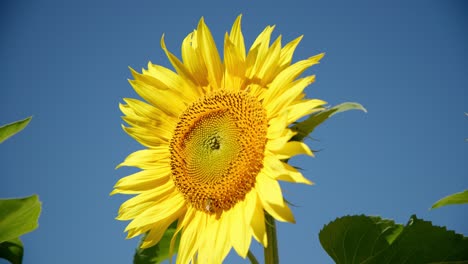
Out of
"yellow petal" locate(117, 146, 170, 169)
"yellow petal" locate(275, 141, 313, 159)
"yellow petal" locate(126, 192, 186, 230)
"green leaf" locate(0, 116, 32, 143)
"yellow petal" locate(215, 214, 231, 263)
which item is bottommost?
"yellow petal" locate(215, 214, 231, 263)

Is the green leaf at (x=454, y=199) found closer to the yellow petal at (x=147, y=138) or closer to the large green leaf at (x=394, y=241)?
the large green leaf at (x=394, y=241)

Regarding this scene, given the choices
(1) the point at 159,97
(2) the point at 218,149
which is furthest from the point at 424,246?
(1) the point at 159,97

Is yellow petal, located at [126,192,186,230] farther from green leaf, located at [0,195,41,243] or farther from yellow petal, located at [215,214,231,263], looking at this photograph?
green leaf, located at [0,195,41,243]

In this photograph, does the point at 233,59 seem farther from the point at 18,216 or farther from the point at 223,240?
the point at 18,216

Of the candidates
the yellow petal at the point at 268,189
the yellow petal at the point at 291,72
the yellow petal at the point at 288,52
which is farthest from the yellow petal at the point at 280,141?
the yellow petal at the point at 288,52

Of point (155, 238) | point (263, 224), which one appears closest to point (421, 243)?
point (263, 224)

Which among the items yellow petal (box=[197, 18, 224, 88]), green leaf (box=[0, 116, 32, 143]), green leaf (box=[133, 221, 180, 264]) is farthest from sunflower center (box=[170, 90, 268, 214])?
green leaf (box=[0, 116, 32, 143])
